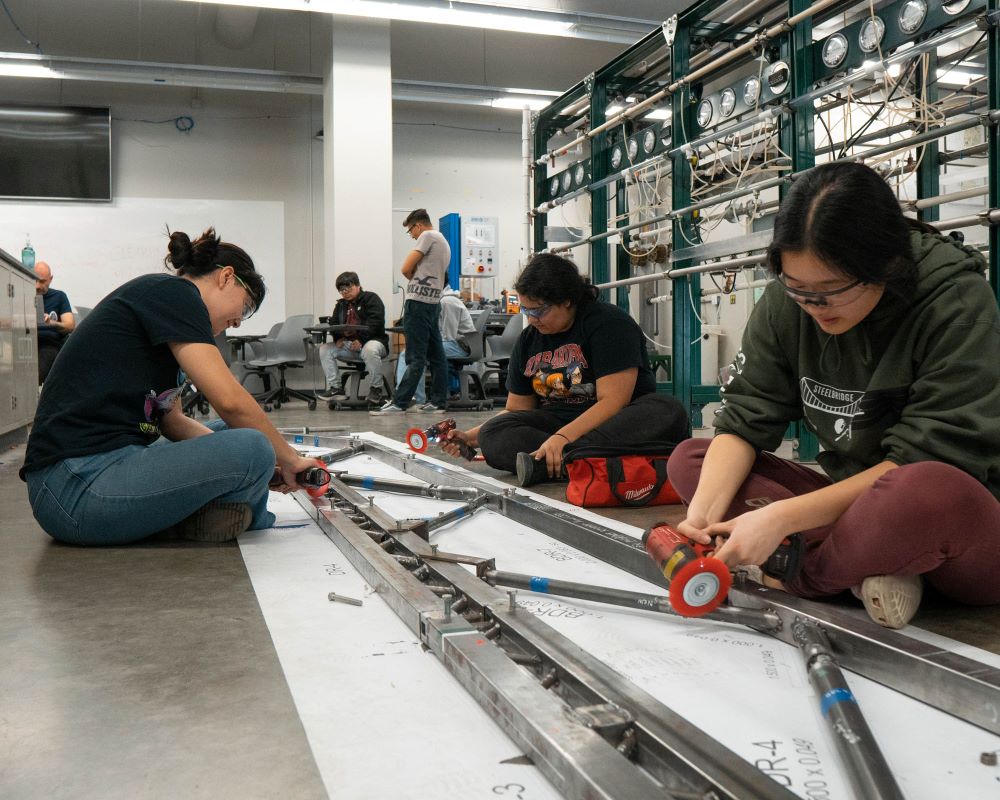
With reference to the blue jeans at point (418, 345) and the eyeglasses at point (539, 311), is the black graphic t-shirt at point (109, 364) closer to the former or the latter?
the eyeglasses at point (539, 311)

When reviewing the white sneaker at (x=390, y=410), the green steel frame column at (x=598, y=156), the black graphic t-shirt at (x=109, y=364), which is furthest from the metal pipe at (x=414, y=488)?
the white sneaker at (x=390, y=410)

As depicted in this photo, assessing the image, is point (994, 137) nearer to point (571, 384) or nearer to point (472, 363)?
point (571, 384)

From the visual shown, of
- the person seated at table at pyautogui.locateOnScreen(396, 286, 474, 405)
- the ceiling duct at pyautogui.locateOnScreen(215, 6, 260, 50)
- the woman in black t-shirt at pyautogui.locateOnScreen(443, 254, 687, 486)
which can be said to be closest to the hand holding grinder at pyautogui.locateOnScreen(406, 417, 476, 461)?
the woman in black t-shirt at pyautogui.locateOnScreen(443, 254, 687, 486)

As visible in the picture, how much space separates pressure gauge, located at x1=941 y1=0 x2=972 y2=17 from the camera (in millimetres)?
2445

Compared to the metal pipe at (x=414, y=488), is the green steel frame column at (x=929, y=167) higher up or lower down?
higher up

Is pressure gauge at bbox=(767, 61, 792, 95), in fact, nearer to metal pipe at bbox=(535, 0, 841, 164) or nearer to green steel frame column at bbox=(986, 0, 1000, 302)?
metal pipe at bbox=(535, 0, 841, 164)

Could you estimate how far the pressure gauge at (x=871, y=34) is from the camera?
2.77 metres

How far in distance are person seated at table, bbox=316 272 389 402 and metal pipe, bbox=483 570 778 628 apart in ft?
17.2

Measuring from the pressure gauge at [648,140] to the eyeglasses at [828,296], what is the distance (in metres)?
3.20

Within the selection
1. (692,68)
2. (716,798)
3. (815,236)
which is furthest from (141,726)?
(692,68)

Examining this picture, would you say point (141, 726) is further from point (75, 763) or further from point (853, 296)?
point (853, 296)

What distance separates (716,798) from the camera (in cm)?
77

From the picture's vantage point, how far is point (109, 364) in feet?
5.90

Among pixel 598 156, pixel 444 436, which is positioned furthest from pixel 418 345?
pixel 444 436
